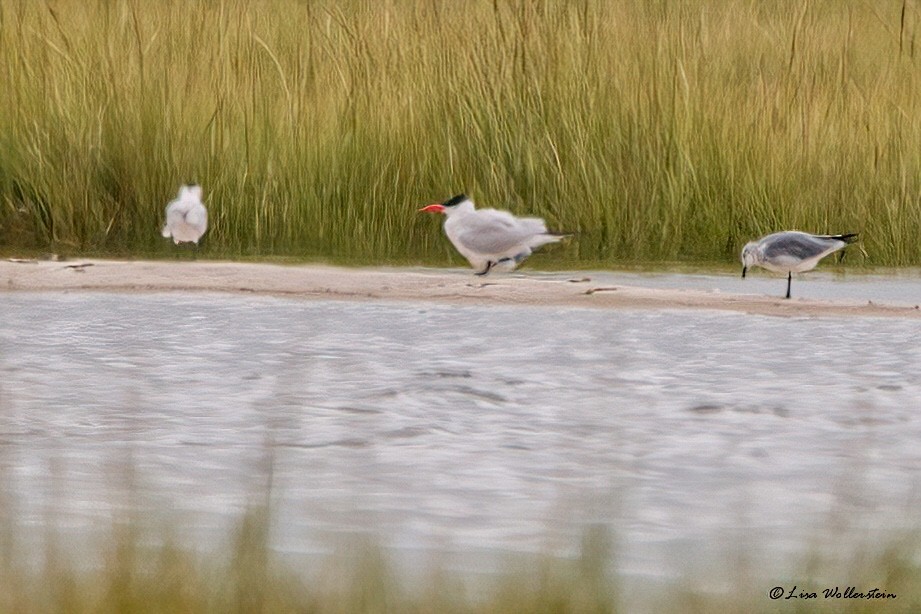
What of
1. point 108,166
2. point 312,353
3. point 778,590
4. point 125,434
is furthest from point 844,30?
point 778,590

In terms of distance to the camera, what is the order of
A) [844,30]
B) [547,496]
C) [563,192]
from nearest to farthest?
[547,496] < [563,192] < [844,30]

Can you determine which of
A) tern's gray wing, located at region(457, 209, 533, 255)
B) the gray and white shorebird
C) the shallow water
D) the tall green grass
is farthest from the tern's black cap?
the shallow water

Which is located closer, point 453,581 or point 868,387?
point 453,581

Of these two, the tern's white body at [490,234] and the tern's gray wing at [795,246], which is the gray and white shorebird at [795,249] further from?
the tern's white body at [490,234]

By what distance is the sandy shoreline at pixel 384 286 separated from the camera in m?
6.96

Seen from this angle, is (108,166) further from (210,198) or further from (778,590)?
(778,590)

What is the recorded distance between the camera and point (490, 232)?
7.91 m

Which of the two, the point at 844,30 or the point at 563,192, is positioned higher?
the point at 844,30

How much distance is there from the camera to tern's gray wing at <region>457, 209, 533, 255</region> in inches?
311

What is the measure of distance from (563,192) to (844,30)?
3033 mm

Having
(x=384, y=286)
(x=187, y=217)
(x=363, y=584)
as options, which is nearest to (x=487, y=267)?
(x=384, y=286)

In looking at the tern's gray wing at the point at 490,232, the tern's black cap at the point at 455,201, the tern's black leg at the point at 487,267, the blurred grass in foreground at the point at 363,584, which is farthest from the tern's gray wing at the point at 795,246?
the blurred grass in foreground at the point at 363,584

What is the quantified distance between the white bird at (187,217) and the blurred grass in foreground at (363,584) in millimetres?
5032

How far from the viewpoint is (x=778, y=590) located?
3.00 m
